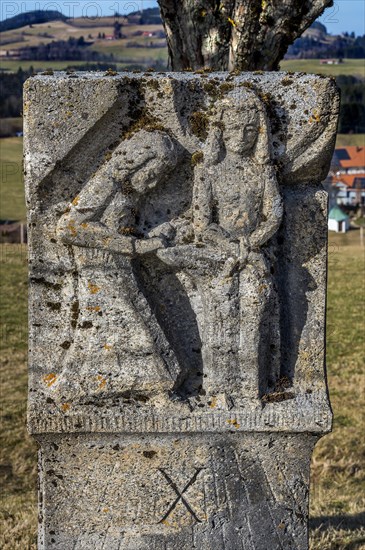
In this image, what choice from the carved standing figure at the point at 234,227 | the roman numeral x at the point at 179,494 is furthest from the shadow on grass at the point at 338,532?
the carved standing figure at the point at 234,227

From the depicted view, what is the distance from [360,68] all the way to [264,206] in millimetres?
87438

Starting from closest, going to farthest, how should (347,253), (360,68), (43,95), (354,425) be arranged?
1. (43,95)
2. (354,425)
3. (347,253)
4. (360,68)

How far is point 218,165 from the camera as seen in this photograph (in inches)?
170

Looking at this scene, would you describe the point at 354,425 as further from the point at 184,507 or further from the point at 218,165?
the point at 218,165

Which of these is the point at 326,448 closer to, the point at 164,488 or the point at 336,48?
the point at 164,488

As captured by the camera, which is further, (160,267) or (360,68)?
(360,68)

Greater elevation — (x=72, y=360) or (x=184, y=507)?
(x=72, y=360)

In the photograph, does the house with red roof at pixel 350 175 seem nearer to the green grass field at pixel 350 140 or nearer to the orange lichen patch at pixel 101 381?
the green grass field at pixel 350 140

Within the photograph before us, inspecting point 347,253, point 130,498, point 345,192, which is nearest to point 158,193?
point 130,498

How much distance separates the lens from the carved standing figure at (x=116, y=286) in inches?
167

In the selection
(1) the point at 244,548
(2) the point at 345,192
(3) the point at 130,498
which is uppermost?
(3) the point at 130,498

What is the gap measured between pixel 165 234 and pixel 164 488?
4.77 feet

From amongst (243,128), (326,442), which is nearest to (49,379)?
(243,128)

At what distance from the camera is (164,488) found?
4602 mm
